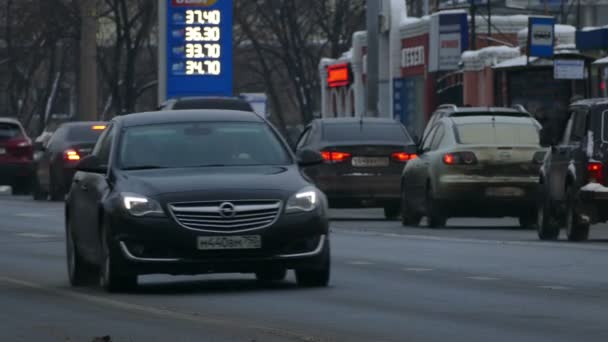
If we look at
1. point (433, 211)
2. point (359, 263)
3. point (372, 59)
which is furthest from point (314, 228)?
point (372, 59)

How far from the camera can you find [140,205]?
15.2 m

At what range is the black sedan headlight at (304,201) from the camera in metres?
15.2

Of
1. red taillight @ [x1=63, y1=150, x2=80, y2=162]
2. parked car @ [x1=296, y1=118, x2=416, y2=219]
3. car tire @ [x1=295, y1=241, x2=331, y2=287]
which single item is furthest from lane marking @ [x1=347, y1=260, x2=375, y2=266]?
red taillight @ [x1=63, y1=150, x2=80, y2=162]

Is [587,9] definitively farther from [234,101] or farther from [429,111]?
[234,101]

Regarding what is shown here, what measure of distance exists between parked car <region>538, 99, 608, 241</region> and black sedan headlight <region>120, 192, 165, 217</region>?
843 cm

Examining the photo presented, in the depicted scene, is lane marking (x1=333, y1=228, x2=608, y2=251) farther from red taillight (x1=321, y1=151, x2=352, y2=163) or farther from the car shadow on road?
the car shadow on road

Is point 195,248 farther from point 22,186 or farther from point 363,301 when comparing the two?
point 22,186

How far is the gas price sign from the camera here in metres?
59.2

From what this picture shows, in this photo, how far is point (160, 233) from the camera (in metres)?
15.1

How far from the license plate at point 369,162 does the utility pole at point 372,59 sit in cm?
1529

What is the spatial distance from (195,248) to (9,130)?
31.6m

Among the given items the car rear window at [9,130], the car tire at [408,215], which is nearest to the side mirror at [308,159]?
the car tire at [408,215]

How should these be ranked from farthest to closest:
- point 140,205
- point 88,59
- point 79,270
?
point 88,59
point 79,270
point 140,205

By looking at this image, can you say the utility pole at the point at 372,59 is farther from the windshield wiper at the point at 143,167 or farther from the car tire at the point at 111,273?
the car tire at the point at 111,273
